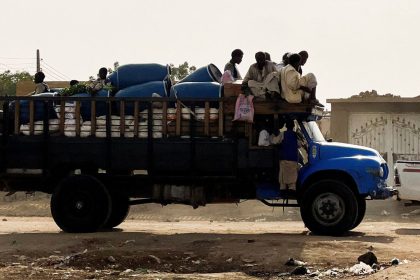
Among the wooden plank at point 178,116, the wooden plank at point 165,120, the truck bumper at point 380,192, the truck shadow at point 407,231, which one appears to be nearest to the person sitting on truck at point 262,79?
the wooden plank at point 178,116

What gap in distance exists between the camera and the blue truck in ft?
43.2

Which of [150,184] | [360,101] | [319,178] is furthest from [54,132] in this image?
[360,101]

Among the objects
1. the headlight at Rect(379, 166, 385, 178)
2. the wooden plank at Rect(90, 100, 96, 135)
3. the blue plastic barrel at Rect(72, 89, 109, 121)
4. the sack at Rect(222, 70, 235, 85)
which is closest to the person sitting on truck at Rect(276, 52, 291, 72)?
the sack at Rect(222, 70, 235, 85)

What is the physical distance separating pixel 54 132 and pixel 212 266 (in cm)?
434

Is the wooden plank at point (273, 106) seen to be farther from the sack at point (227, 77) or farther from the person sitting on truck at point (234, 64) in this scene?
the person sitting on truck at point (234, 64)

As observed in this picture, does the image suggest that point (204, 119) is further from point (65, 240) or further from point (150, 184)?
point (65, 240)

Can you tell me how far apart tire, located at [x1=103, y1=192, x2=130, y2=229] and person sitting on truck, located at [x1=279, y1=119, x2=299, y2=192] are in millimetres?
2998

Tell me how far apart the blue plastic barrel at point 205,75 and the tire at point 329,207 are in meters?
2.40

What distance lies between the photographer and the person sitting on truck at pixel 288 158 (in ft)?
42.9

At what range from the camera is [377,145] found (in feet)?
79.4

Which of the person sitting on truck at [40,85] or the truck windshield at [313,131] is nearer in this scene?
the truck windshield at [313,131]

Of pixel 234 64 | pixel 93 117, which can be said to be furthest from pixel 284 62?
pixel 93 117

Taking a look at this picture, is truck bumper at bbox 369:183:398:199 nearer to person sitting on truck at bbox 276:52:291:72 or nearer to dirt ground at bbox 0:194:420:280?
dirt ground at bbox 0:194:420:280

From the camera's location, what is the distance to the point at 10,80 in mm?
58625
